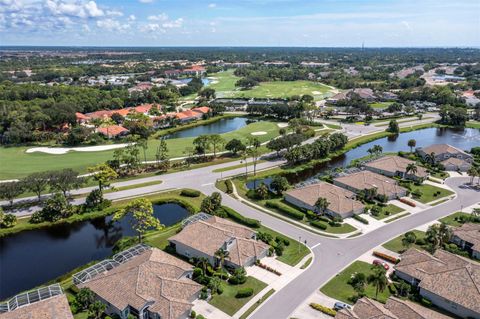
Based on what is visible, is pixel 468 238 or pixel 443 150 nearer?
pixel 468 238

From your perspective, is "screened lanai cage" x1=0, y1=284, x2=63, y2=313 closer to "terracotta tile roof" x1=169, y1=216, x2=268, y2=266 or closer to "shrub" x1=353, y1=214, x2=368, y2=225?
"terracotta tile roof" x1=169, y1=216, x2=268, y2=266

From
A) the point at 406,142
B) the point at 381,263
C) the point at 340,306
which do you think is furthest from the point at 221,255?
the point at 406,142

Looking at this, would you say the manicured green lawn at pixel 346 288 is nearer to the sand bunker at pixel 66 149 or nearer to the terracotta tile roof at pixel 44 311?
the terracotta tile roof at pixel 44 311

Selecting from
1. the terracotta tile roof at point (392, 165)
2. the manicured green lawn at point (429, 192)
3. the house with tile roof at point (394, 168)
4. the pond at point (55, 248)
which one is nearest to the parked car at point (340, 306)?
the pond at point (55, 248)

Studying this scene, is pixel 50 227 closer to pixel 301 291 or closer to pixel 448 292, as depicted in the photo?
pixel 301 291

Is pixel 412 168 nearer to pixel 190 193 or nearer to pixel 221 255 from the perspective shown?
pixel 190 193

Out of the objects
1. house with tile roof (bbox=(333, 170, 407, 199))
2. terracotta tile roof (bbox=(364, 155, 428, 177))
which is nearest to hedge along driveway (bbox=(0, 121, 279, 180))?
terracotta tile roof (bbox=(364, 155, 428, 177))
